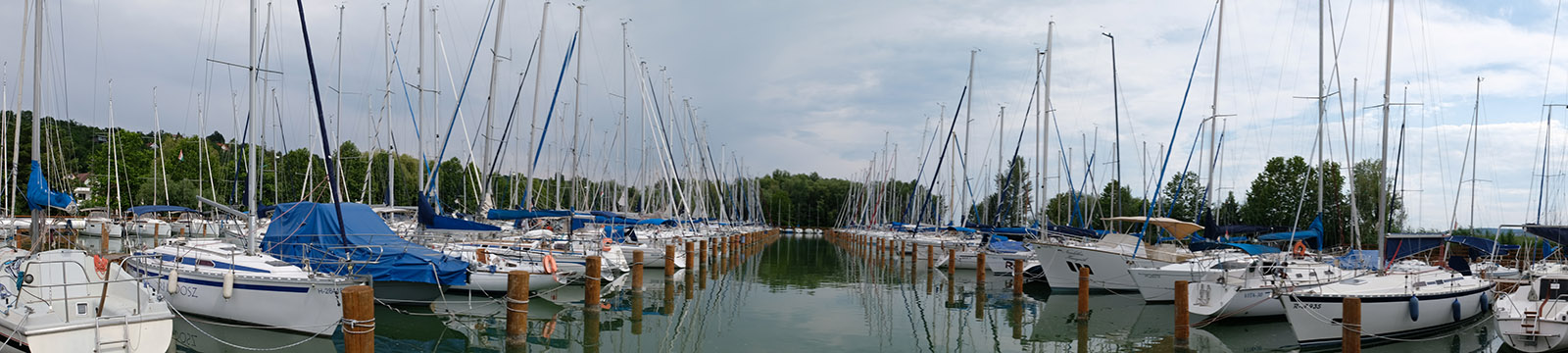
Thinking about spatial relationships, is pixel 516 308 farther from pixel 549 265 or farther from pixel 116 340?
pixel 549 265

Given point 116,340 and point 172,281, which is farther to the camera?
point 172,281

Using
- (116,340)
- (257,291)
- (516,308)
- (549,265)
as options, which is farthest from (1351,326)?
(257,291)

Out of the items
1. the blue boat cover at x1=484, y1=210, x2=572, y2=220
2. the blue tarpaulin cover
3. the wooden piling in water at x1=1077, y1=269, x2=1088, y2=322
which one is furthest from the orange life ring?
the blue tarpaulin cover

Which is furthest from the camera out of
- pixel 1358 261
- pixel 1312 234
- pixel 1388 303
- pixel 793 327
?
pixel 1312 234

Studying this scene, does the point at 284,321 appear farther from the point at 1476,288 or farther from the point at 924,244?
the point at 924,244

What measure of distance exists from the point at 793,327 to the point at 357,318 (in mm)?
9580

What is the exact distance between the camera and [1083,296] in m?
→ 18.3

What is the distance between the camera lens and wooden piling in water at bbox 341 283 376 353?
33.4 ft

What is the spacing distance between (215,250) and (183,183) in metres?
48.9

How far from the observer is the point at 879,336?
17109mm

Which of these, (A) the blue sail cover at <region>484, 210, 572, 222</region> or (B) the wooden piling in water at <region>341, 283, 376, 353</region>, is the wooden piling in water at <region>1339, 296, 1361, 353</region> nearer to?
(B) the wooden piling in water at <region>341, 283, 376, 353</region>

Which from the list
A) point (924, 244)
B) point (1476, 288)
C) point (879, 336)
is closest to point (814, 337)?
point (879, 336)

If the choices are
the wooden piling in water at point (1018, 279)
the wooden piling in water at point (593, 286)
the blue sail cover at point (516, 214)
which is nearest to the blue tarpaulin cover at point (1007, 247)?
the wooden piling in water at point (1018, 279)

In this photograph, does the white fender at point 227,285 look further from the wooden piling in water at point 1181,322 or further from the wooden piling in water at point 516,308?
the wooden piling in water at point 1181,322
